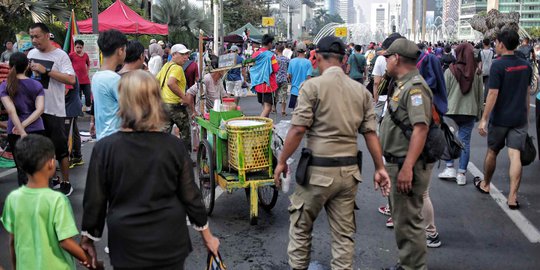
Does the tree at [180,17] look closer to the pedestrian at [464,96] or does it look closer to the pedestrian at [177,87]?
the pedestrian at [177,87]

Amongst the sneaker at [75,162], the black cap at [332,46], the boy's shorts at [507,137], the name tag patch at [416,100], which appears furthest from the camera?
the sneaker at [75,162]

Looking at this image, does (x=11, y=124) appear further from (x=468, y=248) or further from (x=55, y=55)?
(x=468, y=248)

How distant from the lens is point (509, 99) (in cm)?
599

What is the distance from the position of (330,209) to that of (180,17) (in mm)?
36237

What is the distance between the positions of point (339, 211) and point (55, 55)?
388 centimetres

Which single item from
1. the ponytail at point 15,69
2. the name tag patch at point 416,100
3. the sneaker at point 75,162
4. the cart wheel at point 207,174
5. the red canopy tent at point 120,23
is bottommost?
the sneaker at point 75,162

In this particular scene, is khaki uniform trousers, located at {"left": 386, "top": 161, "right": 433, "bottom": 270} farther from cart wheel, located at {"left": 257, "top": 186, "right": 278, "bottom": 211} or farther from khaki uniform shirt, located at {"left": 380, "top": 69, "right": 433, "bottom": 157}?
cart wheel, located at {"left": 257, "top": 186, "right": 278, "bottom": 211}

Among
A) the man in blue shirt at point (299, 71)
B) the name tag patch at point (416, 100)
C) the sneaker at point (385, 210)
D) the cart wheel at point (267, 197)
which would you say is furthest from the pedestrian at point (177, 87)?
the man in blue shirt at point (299, 71)

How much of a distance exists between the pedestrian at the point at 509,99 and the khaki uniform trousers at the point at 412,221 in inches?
85.4

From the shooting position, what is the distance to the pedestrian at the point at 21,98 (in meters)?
5.41

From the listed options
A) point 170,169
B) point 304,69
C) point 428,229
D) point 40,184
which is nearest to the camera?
point 170,169

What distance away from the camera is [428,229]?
5.13 metres

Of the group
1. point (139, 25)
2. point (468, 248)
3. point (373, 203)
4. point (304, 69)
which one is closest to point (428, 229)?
point (468, 248)

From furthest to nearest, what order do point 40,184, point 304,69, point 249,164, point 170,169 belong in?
point 304,69 < point 249,164 < point 40,184 < point 170,169
